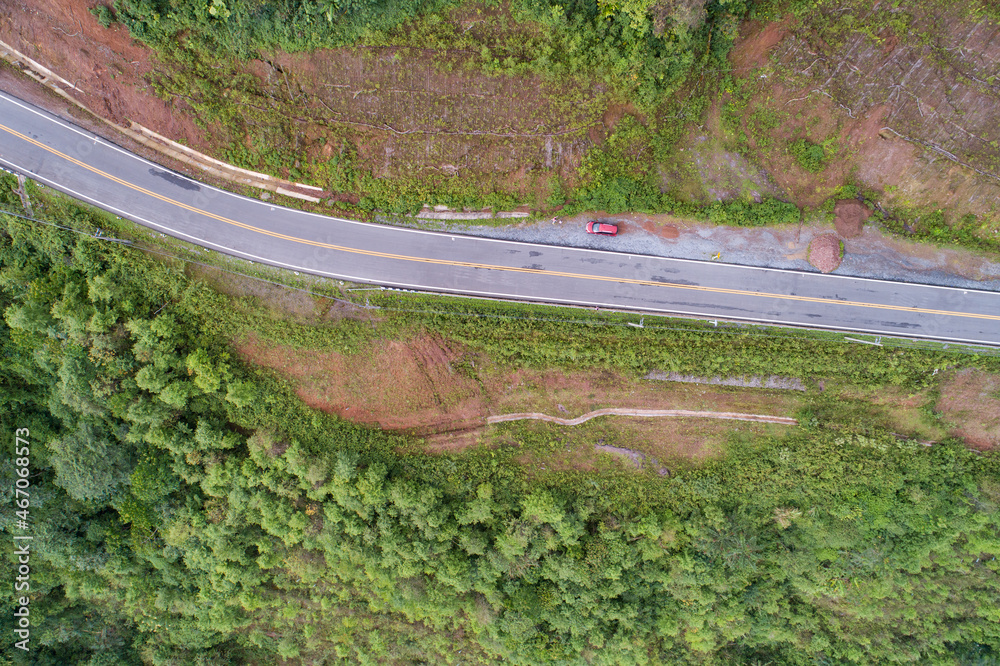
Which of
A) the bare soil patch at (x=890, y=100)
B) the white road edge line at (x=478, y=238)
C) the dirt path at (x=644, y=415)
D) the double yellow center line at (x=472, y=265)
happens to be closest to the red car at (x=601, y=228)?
the white road edge line at (x=478, y=238)

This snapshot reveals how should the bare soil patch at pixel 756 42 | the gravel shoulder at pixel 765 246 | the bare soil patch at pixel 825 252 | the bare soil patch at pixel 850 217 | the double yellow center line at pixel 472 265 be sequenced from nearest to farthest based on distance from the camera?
1. the bare soil patch at pixel 756 42
2. the double yellow center line at pixel 472 265
3. the bare soil patch at pixel 850 217
4. the bare soil patch at pixel 825 252
5. the gravel shoulder at pixel 765 246

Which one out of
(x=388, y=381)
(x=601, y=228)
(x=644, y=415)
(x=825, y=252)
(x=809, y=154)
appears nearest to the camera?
(x=601, y=228)

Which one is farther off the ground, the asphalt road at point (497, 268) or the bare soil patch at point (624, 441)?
the asphalt road at point (497, 268)

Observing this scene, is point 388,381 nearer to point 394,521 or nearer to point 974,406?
point 394,521

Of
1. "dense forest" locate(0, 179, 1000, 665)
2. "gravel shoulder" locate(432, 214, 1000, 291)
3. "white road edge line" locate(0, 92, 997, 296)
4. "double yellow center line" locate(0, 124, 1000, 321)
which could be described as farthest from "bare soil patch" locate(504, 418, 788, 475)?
"gravel shoulder" locate(432, 214, 1000, 291)

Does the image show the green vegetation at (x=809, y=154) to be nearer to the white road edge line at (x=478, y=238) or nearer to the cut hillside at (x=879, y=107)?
the cut hillside at (x=879, y=107)

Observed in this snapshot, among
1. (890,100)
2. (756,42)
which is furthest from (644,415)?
(756,42)
